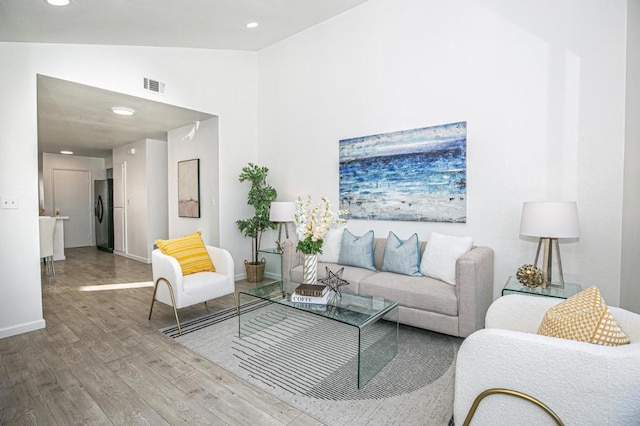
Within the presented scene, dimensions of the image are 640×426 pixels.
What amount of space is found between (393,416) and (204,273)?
7.59 ft

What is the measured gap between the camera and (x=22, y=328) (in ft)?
9.87

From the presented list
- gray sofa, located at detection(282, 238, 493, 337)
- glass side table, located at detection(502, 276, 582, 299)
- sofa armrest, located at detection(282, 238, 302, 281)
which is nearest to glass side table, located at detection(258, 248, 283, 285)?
sofa armrest, located at detection(282, 238, 302, 281)

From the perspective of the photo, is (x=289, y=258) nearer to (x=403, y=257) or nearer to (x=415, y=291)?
(x=403, y=257)

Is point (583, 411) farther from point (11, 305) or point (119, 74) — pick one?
point (119, 74)

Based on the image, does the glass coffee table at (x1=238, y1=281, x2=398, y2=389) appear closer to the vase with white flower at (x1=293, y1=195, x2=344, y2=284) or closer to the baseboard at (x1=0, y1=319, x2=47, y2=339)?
the vase with white flower at (x1=293, y1=195, x2=344, y2=284)

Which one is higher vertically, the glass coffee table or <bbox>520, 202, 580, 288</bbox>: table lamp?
<bbox>520, 202, 580, 288</bbox>: table lamp

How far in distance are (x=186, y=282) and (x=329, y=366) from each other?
1.58 m

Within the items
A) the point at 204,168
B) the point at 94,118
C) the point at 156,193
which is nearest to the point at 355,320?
the point at 204,168

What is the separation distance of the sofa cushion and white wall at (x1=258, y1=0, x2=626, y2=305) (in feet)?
2.51

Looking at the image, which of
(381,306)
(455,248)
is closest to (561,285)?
(455,248)

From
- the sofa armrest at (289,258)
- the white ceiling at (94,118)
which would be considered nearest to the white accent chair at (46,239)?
the white ceiling at (94,118)

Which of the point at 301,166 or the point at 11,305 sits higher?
the point at 301,166

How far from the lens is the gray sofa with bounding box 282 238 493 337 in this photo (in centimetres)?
264

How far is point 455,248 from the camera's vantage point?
3.03 m
